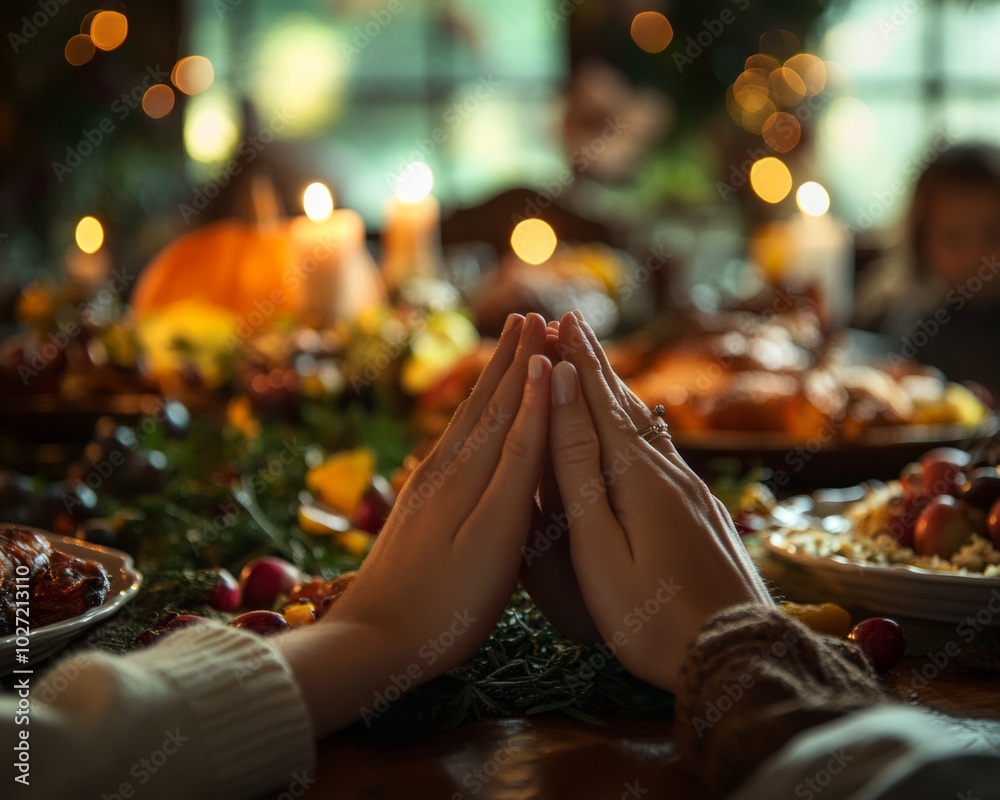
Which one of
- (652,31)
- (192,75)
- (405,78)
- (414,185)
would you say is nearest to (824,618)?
(414,185)

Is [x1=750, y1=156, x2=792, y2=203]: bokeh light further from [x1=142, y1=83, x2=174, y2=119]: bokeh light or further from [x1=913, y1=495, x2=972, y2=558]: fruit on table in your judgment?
[x1=913, y1=495, x2=972, y2=558]: fruit on table

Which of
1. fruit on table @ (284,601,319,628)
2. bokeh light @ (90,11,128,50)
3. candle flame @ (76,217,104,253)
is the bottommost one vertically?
fruit on table @ (284,601,319,628)

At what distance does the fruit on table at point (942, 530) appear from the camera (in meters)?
0.86

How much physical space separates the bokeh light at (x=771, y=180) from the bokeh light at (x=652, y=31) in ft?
2.68

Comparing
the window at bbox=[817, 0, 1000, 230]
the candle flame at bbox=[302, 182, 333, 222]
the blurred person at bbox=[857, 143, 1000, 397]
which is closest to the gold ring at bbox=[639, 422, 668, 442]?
the candle flame at bbox=[302, 182, 333, 222]

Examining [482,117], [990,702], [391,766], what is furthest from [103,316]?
[482,117]

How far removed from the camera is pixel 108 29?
4398 mm

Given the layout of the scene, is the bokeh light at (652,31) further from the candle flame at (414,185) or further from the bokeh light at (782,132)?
the candle flame at (414,185)

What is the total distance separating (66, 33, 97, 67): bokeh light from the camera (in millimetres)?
4172

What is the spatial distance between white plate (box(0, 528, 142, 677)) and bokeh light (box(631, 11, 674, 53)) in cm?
428

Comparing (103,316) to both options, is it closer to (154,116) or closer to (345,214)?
(345,214)

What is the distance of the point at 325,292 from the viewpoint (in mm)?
2275

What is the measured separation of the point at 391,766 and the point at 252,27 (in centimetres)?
509

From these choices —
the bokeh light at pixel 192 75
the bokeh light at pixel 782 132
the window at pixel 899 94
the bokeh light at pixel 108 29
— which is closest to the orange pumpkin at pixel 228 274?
the bokeh light at pixel 108 29
